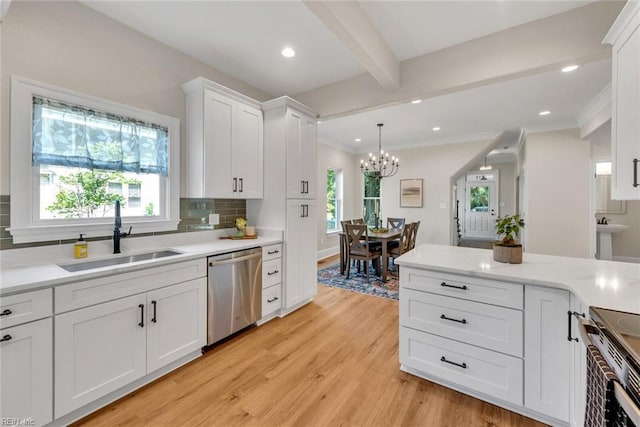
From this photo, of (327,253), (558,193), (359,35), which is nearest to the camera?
(359,35)

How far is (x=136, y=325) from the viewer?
176 cm

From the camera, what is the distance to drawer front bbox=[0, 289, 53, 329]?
1270mm

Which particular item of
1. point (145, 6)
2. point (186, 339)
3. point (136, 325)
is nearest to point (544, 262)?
point (186, 339)

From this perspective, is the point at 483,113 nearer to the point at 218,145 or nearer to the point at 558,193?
the point at 558,193

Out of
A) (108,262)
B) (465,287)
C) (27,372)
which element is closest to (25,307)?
(27,372)

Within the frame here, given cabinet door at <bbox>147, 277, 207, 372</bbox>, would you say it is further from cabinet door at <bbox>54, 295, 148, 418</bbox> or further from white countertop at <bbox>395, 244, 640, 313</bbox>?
white countertop at <bbox>395, 244, 640, 313</bbox>

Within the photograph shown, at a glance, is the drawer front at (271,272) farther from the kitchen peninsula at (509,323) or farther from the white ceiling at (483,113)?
the white ceiling at (483,113)

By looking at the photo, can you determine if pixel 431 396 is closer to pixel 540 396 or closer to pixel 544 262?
pixel 540 396

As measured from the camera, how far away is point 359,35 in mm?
1961

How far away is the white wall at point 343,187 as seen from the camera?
5848 mm

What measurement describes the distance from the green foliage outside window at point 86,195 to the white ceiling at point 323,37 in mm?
1293

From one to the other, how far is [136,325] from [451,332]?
84.3 inches

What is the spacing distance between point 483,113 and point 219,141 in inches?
165

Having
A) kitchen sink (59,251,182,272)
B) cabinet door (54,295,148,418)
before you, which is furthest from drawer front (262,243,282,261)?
cabinet door (54,295,148,418)
